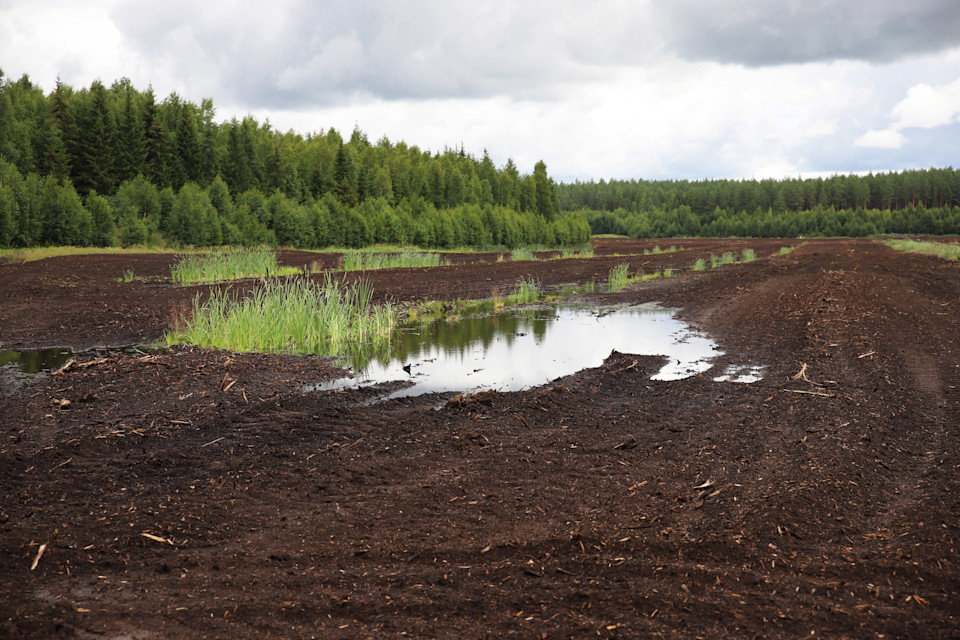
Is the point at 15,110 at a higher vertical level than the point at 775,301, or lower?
higher

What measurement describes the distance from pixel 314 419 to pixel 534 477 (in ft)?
8.19

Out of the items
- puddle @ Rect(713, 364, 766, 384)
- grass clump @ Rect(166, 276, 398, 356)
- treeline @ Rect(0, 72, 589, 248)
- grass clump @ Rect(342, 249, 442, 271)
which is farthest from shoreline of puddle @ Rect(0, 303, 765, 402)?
treeline @ Rect(0, 72, 589, 248)

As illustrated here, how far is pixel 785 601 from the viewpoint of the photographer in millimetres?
2996

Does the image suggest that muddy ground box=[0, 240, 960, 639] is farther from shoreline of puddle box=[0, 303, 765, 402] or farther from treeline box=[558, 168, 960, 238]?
treeline box=[558, 168, 960, 238]

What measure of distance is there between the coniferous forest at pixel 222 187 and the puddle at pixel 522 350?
3119 cm

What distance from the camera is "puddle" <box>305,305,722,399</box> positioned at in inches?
346

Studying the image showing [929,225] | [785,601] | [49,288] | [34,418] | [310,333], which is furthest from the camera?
[929,225]

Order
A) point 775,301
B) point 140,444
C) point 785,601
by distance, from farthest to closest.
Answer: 1. point 775,301
2. point 140,444
3. point 785,601

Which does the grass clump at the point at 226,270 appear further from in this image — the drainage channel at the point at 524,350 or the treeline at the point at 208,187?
the treeline at the point at 208,187

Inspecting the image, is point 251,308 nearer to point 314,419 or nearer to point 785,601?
point 314,419

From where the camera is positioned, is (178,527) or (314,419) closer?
(178,527)

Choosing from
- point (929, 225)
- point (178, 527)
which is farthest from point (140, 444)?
point (929, 225)

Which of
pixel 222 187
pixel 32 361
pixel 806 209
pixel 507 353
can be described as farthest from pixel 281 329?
pixel 806 209

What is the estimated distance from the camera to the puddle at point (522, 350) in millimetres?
8797
